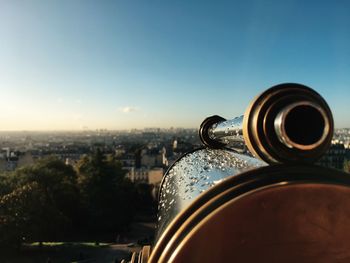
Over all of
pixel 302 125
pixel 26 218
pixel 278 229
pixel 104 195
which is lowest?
pixel 104 195

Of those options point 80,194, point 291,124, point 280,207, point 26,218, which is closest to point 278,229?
point 280,207

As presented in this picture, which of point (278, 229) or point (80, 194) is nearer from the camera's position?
point (278, 229)

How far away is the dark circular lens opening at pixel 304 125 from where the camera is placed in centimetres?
134

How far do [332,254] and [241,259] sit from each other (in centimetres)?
31

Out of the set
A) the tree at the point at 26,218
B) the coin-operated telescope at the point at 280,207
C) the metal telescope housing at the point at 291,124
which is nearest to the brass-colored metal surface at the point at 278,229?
the coin-operated telescope at the point at 280,207

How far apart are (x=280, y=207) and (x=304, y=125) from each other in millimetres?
289

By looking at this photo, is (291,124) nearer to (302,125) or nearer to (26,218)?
(302,125)

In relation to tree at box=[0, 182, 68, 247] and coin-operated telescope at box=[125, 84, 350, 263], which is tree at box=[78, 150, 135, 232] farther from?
coin-operated telescope at box=[125, 84, 350, 263]

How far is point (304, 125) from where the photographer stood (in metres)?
1.36

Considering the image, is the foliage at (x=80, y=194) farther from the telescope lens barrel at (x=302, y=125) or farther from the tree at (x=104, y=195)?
the telescope lens barrel at (x=302, y=125)

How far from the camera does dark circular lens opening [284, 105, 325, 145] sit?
1341 millimetres

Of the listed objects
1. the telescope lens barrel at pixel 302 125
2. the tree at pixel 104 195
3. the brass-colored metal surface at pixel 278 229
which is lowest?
the tree at pixel 104 195

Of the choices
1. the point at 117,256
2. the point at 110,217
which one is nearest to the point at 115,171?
the point at 110,217

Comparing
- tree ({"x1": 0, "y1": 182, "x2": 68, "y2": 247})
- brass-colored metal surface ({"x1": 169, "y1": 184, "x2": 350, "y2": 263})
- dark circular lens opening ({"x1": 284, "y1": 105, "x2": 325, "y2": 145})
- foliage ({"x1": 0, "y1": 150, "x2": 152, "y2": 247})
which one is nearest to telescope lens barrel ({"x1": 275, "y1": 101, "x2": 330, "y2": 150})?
dark circular lens opening ({"x1": 284, "y1": 105, "x2": 325, "y2": 145})
